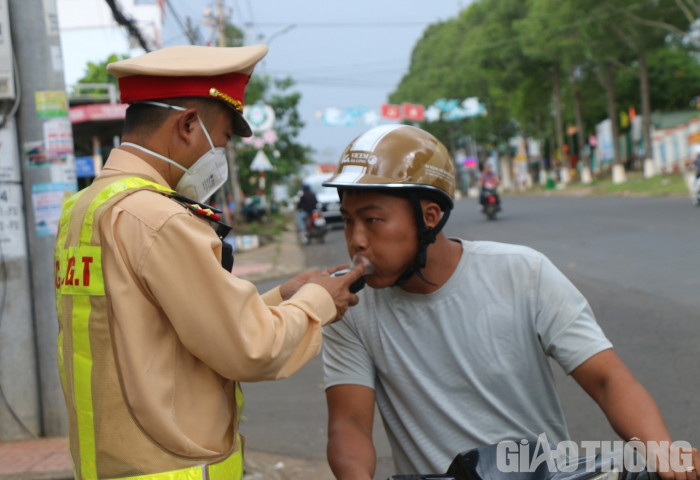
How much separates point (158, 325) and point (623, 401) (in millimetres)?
1199

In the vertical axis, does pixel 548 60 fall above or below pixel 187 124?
above

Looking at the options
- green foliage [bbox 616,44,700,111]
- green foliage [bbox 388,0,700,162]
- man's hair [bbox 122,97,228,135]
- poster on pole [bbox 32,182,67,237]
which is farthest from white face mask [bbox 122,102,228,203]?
green foliage [bbox 616,44,700,111]

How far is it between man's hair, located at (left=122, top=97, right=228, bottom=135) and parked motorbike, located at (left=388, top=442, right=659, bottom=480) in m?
1.02

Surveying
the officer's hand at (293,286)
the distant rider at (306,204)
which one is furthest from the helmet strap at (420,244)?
the distant rider at (306,204)

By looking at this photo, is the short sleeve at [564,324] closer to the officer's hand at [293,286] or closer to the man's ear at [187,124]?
the officer's hand at [293,286]

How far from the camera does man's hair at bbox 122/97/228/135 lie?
203cm

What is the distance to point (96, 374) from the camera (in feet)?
5.95

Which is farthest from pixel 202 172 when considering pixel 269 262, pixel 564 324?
pixel 269 262

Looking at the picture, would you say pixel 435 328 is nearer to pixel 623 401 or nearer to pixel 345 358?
pixel 345 358

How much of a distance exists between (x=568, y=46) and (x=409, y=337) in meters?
38.1

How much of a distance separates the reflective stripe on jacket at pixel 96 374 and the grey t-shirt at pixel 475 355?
2.07ft

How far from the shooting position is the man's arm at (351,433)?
2.16 metres

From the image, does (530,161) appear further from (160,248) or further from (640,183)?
(160,248)

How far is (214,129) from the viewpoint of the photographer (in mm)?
2131
